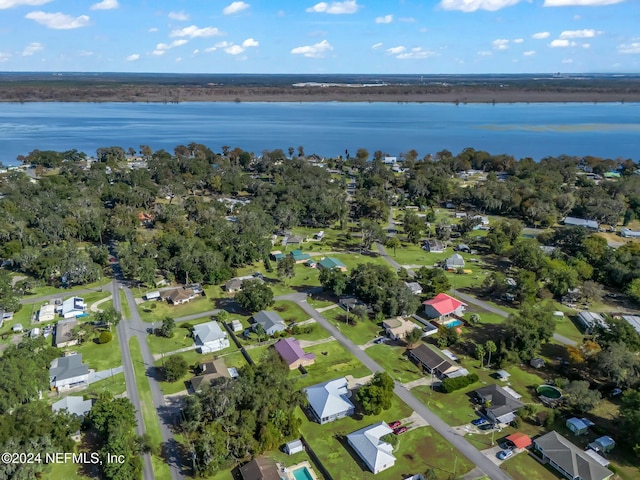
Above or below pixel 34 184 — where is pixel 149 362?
below

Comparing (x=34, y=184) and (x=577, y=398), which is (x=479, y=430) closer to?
(x=577, y=398)

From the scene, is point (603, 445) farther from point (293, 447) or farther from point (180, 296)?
point (180, 296)

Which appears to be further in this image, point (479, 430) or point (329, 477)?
point (479, 430)

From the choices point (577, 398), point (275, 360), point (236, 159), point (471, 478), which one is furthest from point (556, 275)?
point (236, 159)

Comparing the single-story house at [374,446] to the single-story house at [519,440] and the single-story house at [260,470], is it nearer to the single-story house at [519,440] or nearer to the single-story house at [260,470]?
the single-story house at [260,470]

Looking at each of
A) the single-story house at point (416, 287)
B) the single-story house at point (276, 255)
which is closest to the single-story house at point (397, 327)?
the single-story house at point (416, 287)

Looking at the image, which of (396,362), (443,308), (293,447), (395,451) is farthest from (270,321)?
(395,451)

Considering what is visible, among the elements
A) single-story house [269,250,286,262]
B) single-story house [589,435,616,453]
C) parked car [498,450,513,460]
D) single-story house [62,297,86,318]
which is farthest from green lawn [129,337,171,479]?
single-story house [589,435,616,453]
